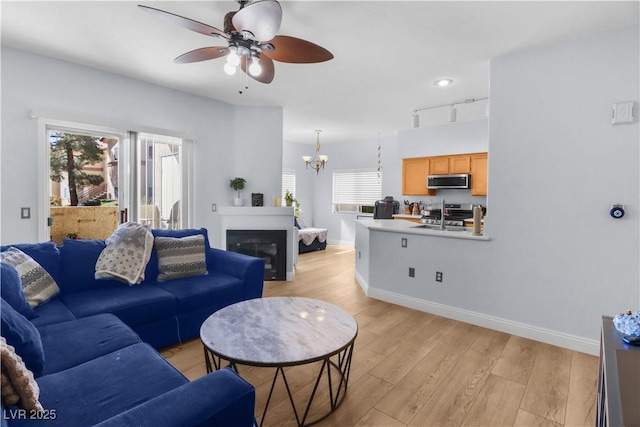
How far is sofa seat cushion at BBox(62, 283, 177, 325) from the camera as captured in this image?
227 cm

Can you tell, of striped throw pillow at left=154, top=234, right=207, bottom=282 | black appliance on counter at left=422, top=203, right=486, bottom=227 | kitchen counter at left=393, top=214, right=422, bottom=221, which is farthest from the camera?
kitchen counter at left=393, top=214, right=422, bottom=221

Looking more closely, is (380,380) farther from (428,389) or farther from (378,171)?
(378,171)

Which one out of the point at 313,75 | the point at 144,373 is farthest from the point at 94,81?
the point at 144,373

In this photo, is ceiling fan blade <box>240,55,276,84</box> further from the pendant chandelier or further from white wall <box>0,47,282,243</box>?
the pendant chandelier

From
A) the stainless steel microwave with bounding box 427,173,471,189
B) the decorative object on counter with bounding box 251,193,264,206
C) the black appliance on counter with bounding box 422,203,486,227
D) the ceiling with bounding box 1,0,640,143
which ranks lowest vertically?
the black appliance on counter with bounding box 422,203,486,227

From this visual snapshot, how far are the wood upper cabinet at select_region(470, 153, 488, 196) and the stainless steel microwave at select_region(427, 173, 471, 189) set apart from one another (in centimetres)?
12

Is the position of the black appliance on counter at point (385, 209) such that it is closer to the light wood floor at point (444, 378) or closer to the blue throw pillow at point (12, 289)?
the light wood floor at point (444, 378)

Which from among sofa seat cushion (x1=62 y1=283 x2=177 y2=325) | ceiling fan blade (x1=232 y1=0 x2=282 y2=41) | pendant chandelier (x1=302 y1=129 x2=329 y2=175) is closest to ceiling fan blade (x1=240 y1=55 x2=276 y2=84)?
ceiling fan blade (x1=232 y1=0 x2=282 y2=41)

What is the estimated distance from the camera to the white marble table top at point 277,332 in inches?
61.7

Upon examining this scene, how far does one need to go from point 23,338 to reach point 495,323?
3.46 meters

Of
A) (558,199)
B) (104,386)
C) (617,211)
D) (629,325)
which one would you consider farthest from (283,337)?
(617,211)

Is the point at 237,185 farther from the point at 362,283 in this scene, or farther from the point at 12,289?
the point at 12,289

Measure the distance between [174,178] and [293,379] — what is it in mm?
3150

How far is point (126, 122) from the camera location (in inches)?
145
